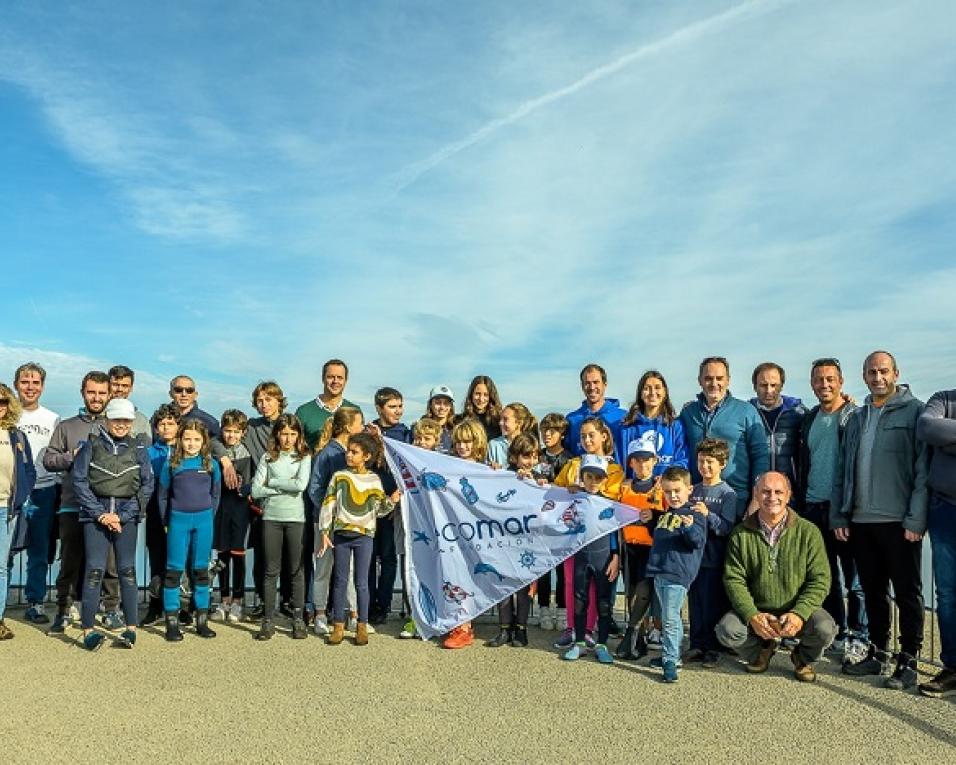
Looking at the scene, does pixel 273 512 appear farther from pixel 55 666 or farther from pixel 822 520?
pixel 822 520

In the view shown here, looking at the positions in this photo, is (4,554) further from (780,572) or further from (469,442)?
(780,572)

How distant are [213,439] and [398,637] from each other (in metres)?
2.49

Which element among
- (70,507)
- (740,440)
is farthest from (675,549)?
(70,507)

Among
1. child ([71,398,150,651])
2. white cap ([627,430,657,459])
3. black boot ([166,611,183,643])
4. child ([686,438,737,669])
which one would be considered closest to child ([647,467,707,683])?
child ([686,438,737,669])

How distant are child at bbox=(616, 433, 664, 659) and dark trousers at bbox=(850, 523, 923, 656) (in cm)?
151

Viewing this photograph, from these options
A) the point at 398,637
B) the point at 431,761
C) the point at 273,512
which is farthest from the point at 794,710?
the point at 273,512

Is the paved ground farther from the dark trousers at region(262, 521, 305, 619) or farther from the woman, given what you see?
the woman

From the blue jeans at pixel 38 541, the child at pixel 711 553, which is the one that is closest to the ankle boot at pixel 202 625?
the blue jeans at pixel 38 541

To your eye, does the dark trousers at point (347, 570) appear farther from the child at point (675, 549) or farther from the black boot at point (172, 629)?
the child at point (675, 549)

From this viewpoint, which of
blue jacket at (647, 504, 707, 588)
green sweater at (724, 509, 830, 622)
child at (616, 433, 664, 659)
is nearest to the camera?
green sweater at (724, 509, 830, 622)

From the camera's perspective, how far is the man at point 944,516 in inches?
224

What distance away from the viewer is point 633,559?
6.90 meters

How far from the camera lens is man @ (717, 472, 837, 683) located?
5.96m

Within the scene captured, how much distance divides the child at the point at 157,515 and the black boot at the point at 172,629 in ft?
1.72
